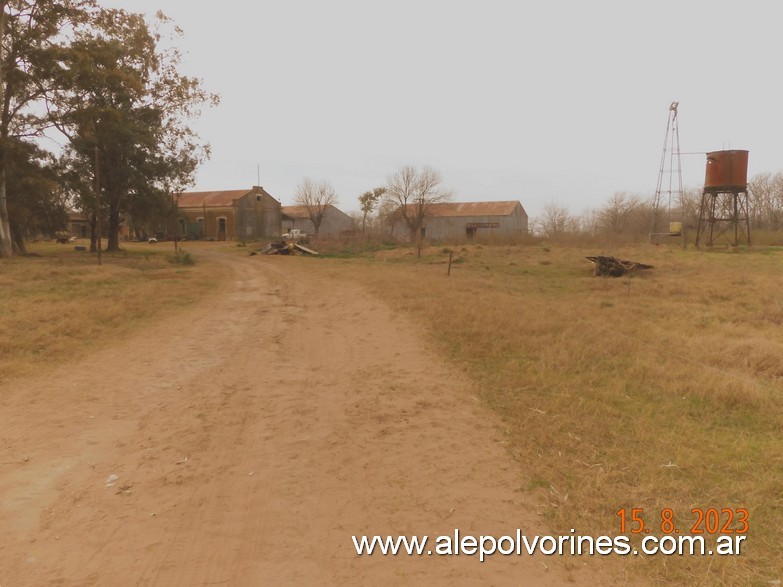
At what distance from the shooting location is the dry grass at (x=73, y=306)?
7203 millimetres

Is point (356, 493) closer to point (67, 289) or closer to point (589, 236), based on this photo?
point (67, 289)

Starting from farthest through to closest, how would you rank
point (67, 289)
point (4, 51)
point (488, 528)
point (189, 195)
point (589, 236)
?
point (189, 195)
point (589, 236)
point (4, 51)
point (67, 289)
point (488, 528)

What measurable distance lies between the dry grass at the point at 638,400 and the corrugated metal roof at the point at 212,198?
1798 inches

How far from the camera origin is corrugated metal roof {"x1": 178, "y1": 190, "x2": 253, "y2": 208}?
178ft

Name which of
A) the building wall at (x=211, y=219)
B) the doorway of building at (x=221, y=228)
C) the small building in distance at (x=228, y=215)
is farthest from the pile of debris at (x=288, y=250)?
the doorway of building at (x=221, y=228)

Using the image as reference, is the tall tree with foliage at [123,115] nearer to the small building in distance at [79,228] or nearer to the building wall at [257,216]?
the building wall at [257,216]

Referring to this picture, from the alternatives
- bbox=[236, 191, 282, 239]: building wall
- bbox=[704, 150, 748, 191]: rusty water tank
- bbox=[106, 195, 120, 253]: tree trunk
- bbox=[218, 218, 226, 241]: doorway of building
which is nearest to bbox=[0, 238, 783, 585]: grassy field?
bbox=[106, 195, 120, 253]: tree trunk

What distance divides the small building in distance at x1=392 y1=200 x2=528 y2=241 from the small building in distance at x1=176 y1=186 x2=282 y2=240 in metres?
15.2

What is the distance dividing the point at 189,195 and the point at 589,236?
44715 mm

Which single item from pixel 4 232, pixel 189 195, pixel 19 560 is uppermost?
pixel 189 195

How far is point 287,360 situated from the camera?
7199mm

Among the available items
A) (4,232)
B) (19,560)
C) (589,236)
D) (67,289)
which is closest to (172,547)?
(19,560)

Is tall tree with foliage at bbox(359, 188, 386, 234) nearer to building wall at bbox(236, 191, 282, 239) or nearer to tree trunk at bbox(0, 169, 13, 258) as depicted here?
building wall at bbox(236, 191, 282, 239)

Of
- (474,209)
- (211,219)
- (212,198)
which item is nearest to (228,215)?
(211,219)
